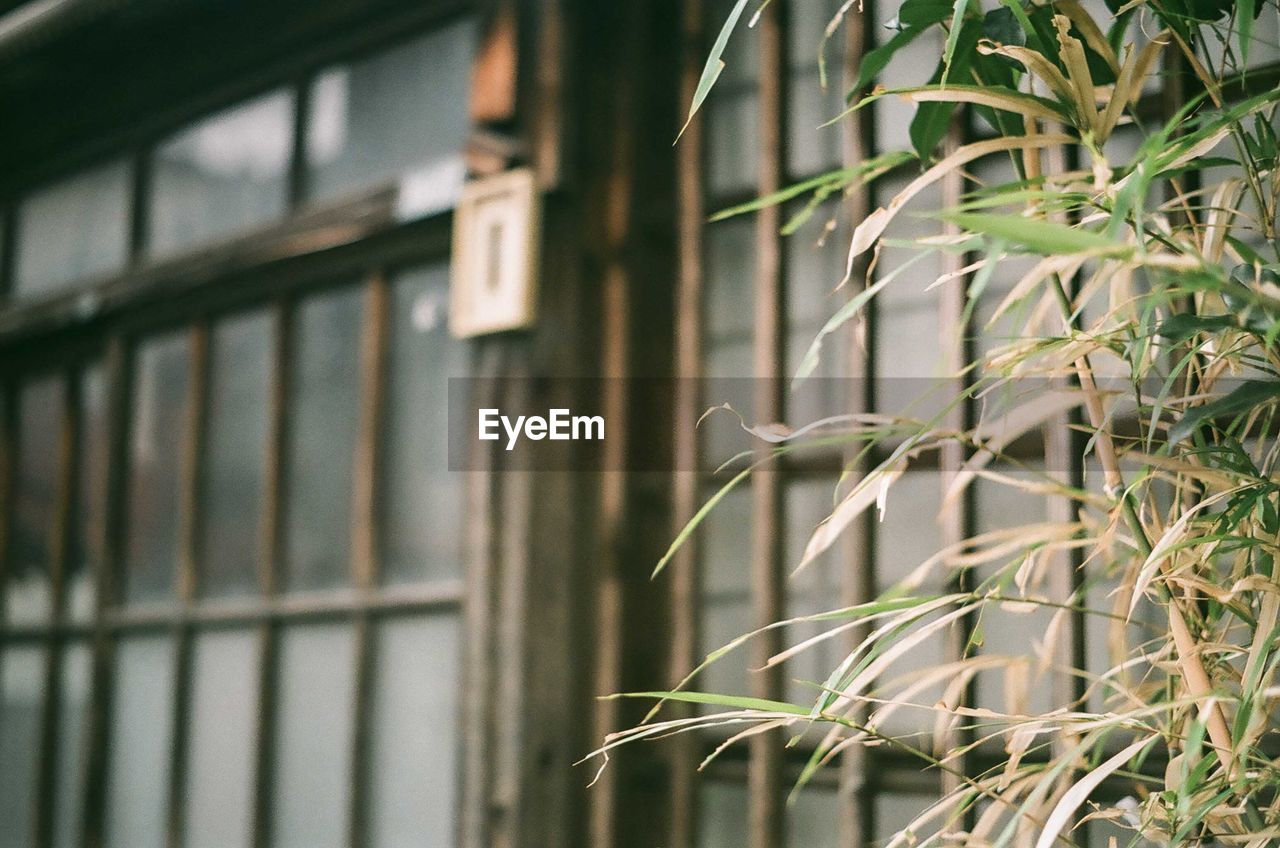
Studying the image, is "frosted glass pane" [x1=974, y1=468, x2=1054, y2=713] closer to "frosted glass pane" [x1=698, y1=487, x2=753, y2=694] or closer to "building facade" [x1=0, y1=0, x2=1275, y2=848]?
"building facade" [x1=0, y1=0, x2=1275, y2=848]

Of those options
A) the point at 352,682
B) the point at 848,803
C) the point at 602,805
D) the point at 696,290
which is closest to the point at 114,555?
the point at 352,682

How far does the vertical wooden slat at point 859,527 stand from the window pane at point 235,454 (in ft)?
4.16

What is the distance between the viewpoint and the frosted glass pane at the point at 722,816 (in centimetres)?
176

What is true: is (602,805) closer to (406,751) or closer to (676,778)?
(676,778)

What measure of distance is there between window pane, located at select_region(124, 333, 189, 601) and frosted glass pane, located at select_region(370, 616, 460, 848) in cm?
68

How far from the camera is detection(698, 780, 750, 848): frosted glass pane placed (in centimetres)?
176

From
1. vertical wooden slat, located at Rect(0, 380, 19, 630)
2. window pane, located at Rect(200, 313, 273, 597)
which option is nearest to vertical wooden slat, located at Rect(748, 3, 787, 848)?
window pane, located at Rect(200, 313, 273, 597)

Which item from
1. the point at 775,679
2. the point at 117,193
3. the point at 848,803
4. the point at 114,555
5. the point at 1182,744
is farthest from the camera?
the point at 117,193

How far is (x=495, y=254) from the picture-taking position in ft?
6.34

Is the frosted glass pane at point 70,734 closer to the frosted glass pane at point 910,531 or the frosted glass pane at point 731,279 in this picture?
the frosted glass pane at point 731,279

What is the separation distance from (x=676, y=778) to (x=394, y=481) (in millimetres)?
739

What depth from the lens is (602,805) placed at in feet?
5.82

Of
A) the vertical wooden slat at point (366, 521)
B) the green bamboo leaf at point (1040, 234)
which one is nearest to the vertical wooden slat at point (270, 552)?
the vertical wooden slat at point (366, 521)

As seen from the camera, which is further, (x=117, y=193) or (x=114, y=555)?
(x=117, y=193)
